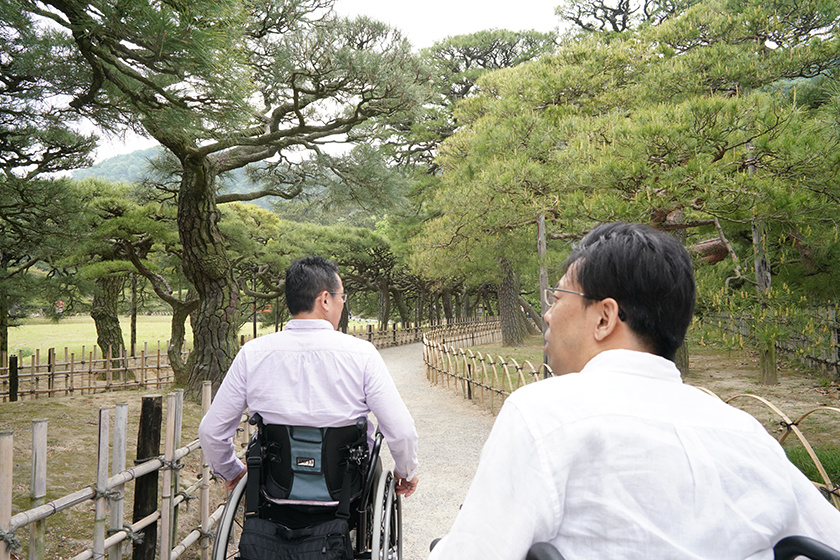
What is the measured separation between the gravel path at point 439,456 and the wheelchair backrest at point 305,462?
1984mm

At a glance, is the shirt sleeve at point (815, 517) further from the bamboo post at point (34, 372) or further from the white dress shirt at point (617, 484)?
the bamboo post at point (34, 372)

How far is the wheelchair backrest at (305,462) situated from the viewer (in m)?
1.85

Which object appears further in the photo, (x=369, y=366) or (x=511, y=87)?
(x=511, y=87)

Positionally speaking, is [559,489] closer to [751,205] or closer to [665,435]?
[665,435]

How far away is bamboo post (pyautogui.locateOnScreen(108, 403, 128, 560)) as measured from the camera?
7.13ft

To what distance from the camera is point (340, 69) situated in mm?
6129

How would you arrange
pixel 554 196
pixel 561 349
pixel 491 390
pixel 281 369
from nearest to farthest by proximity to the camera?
pixel 561 349, pixel 281 369, pixel 554 196, pixel 491 390

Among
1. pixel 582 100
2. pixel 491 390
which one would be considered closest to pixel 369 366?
pixel 491 390

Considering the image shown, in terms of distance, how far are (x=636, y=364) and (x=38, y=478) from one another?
1.92m

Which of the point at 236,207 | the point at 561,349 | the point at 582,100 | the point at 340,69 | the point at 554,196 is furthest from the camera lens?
the point at 236,207

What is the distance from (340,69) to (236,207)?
446 inches


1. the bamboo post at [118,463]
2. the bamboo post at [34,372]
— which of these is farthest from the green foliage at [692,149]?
the bamboo post at [34,372]

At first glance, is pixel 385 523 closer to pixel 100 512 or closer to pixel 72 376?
pixel 100 512

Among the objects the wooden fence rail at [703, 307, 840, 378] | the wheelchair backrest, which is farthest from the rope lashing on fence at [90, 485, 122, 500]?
the wooden fence rail at [703, 307, 840, 378]
